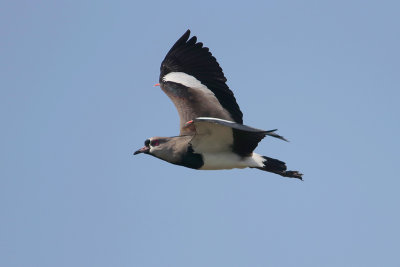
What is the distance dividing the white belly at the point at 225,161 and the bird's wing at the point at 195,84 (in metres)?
0.88

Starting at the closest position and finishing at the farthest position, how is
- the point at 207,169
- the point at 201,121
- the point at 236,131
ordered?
the point at 201,121 → the point at 236,131 → the point at 207,169

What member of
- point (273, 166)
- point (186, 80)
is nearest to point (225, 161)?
point (273, 166)

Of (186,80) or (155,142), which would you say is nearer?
(155,142)

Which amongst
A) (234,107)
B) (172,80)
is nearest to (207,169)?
(234,107)

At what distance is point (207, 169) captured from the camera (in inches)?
480

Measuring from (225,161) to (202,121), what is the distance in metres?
1.52

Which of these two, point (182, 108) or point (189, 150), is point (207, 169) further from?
point (182, 108)

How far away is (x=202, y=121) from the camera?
10.7m

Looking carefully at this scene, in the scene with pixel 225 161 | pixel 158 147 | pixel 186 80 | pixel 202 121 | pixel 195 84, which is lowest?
pixel 225 161

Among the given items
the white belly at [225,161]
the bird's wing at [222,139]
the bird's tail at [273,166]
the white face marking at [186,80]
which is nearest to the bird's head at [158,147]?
the bird's wing at [222,139]

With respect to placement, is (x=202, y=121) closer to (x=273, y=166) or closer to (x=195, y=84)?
(x=273, y=166)

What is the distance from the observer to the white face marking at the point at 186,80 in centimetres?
1335

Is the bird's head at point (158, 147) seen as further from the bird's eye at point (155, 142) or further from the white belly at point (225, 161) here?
the white belly at point (225, 161)

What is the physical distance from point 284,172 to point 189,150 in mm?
1977
